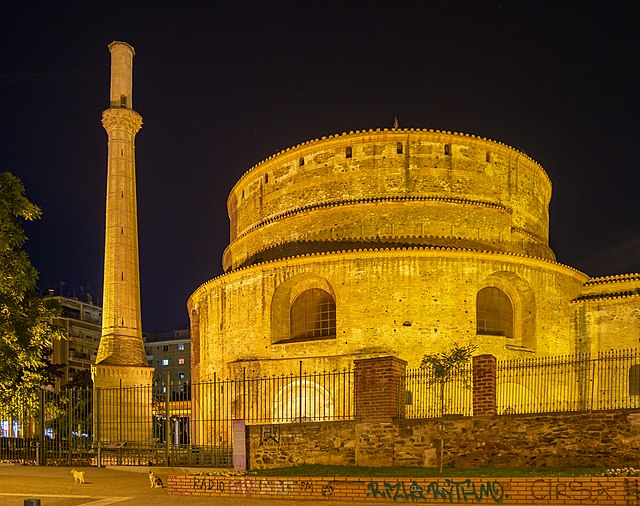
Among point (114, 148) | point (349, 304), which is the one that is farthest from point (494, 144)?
point (114, 148)

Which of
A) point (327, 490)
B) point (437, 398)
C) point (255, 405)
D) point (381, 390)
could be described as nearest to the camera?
point (327, 490)

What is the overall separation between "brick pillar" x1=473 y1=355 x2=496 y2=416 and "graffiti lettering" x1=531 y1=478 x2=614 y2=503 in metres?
3.05

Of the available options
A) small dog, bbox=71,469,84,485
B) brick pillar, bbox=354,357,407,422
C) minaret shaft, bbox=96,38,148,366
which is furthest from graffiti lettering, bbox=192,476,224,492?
minaret shaft, bbox=96,38,148,366

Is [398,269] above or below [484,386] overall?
above

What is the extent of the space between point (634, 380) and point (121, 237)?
63.1ft

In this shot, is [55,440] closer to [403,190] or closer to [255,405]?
[255,405]

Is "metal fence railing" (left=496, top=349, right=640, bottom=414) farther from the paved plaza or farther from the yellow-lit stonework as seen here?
the paved plaza

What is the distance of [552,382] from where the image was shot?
21750 millimetres

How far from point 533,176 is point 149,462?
1797cm

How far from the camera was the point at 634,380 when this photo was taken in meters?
22.5

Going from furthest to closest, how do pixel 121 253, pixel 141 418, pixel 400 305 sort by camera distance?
1. pixel 121 253
2. pixel 141 418
3. pixel 400 305

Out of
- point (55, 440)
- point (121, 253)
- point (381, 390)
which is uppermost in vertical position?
point (121, 253)

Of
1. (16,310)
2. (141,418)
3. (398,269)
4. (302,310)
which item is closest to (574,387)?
(398,269)

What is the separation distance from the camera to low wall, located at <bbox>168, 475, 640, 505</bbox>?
9.85m
